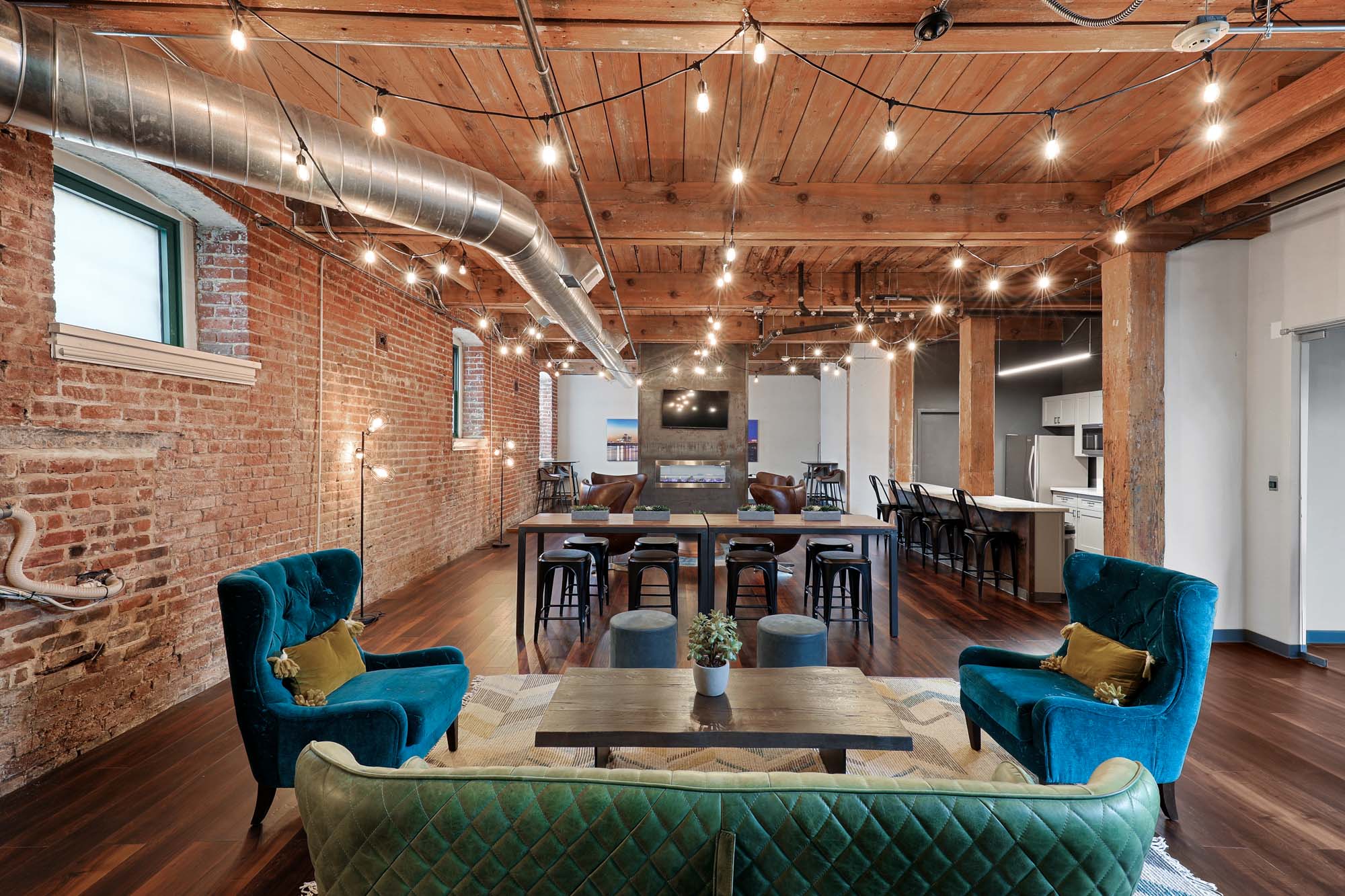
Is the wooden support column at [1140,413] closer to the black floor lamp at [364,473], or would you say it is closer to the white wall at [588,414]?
the black floor lamp at [364,473]

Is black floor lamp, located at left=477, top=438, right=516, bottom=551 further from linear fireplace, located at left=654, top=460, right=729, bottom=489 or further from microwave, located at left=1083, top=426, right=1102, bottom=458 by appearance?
microwave, located at left=1083, top=426, right=1102, bottom=458

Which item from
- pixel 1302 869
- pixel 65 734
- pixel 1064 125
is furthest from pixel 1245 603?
pixel 65 734

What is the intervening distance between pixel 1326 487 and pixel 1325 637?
3.55ft

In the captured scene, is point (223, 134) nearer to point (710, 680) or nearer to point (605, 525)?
point (710, 680)

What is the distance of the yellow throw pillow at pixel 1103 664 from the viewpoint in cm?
235

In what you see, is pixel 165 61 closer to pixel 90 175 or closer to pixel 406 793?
pixel 90 175

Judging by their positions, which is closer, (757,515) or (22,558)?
(22,558)

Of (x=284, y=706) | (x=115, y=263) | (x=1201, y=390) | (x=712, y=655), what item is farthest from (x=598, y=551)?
(x=1201, y=390)

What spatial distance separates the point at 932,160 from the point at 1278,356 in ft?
9.13

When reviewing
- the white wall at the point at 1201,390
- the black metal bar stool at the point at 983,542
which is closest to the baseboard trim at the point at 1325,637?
the white wall at the point at 1201,390

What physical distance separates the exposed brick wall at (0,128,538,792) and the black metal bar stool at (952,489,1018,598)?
5535 millimetres

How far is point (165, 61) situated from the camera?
7.16 feet

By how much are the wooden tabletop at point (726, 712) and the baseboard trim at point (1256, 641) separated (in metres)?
3.58

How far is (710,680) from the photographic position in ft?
8.09
